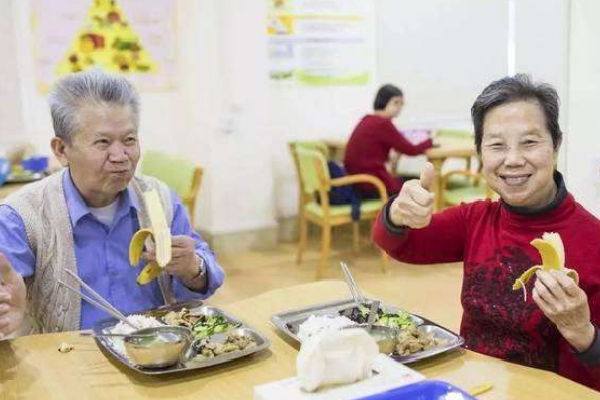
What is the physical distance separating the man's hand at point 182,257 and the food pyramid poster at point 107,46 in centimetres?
338

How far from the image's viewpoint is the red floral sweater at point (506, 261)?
157cm

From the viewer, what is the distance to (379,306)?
1.68m

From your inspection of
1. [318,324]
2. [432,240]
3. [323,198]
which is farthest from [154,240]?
[323,198]

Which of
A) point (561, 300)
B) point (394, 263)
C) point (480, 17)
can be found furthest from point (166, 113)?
point (561, 300)

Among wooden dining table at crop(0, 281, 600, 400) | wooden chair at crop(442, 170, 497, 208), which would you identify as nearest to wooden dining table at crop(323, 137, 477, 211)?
wooden chair at crop(442, 170, 497, 208)

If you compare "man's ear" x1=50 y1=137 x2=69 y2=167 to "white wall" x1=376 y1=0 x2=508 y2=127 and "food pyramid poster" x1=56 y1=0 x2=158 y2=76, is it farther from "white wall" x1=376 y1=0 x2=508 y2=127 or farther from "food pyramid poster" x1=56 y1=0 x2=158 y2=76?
"white wall" x1=376 y1=0 x2=508 y2=127


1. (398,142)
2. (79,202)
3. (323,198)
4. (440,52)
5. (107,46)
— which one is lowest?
(323,198)

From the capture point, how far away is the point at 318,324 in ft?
5.07

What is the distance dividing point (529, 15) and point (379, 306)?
143 cm

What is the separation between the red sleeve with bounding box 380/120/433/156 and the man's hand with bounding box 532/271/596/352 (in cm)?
351

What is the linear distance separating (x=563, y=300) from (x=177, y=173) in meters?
2.90

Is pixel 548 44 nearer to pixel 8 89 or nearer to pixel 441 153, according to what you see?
pixel 441 153

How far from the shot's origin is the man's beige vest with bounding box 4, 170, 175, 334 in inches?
69.1

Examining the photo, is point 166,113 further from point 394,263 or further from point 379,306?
point 379,306
